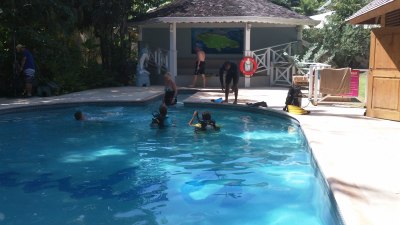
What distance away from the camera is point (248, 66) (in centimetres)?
1733

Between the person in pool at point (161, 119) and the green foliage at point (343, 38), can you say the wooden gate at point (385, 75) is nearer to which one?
the person in pool at point (161, 119)

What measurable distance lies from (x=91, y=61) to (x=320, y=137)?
13200mm

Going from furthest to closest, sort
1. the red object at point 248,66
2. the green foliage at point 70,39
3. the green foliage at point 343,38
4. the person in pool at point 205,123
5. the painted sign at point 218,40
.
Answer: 1. the green foliage at point 343,38
2. the painted sign at point 218,40
3. the red object at point 248,66
4. the green foliage at point 70,39
5. the person in pool at point 205,123

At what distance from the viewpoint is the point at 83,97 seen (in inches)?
584

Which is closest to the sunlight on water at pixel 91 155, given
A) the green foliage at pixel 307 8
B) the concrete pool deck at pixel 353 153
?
the concrete pool deck at pixel 353 153

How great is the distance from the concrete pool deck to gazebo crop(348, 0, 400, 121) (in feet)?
1.37

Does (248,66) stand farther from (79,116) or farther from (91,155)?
(91,155)

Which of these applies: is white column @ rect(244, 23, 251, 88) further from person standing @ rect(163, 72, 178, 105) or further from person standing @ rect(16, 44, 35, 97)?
person standing @ rect(16, 44, 35, 97)

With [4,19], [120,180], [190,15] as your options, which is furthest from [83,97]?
[120,180]

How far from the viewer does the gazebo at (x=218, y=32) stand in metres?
18.6

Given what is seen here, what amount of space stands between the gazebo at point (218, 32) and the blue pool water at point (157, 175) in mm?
8028

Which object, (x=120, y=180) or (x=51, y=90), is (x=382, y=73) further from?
(x=51, y=90)

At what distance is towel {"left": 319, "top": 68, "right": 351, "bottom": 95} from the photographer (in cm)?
1243

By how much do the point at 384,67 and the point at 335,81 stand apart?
227 centimetres
